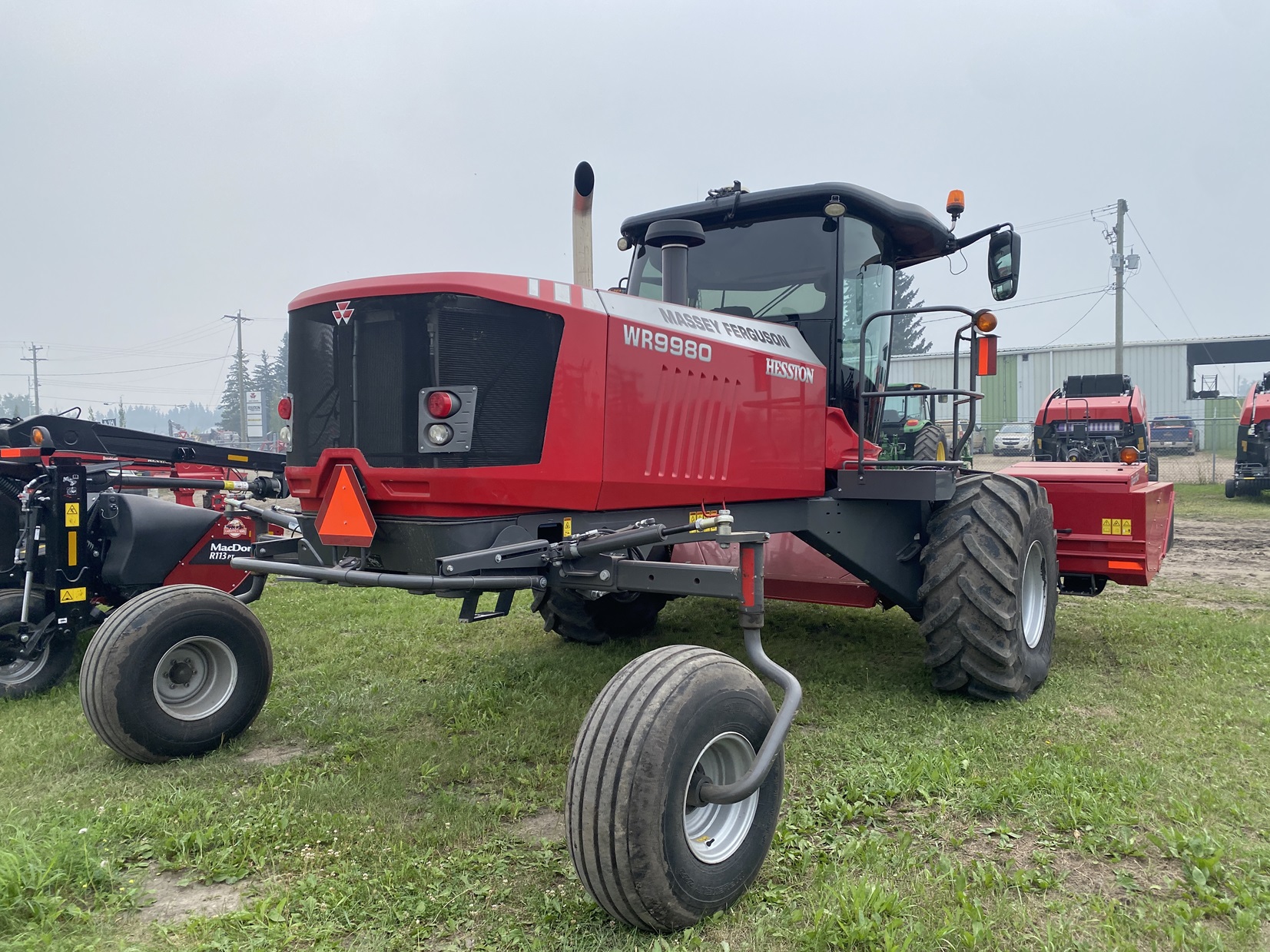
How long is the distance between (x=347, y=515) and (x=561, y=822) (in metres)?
1.43

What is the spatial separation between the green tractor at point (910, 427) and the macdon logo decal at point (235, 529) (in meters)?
4.46

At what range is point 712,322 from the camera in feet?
13.2

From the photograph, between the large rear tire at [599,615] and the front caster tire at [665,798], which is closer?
the front caster tire at [665,798]

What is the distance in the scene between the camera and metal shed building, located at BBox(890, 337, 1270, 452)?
39.4 m

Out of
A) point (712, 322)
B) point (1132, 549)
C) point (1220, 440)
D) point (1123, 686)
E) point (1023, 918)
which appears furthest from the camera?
point (1220, 440)

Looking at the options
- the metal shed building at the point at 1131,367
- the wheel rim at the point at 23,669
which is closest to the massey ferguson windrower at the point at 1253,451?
the wheel rim at the point at 23,669

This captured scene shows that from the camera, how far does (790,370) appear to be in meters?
4.42

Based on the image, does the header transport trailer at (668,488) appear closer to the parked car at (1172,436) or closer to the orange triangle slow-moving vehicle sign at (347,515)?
the orange triangle slow-moving vehicle sign at (347,515)

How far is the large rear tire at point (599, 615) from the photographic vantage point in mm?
5914

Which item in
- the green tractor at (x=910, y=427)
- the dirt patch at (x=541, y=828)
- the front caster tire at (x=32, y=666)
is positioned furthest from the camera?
the green tractor at (x=910, y=427)

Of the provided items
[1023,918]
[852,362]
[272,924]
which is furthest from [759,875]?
[852,362]

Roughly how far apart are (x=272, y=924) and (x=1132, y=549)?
206 inches

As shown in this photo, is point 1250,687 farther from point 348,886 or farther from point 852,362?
point 348,886

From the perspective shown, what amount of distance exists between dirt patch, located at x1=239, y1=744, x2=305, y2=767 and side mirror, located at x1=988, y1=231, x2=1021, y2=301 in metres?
4.44
